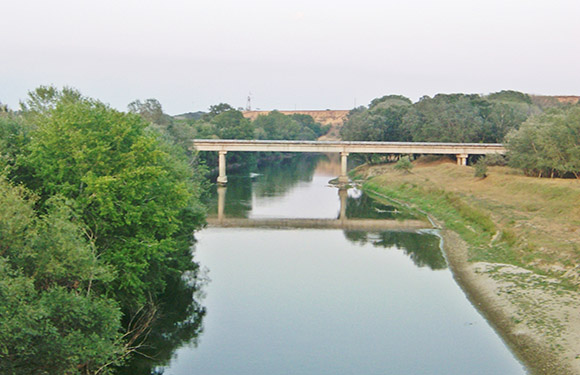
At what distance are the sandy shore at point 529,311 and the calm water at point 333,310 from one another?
627mm

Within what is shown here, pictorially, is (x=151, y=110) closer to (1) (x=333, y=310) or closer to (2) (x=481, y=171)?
(2) (x=481, y=171)

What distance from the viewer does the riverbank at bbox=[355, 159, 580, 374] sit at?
21.7 meters

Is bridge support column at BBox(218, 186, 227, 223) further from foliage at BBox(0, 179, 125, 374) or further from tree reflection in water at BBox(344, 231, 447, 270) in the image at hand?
foliage at BBox(0, 179, 125, 374)

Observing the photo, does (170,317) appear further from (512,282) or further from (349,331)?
(512,282)

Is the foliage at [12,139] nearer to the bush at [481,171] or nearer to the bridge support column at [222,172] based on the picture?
the bush at [481,171]

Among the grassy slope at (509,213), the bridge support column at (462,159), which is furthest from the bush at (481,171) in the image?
the bridge support column at (462,159)

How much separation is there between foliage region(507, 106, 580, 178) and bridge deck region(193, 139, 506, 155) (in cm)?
1659

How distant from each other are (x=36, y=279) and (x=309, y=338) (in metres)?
10.3

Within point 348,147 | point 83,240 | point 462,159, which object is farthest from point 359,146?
point 83,240

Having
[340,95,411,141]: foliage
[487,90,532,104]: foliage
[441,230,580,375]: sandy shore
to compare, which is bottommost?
[441,230,580,375]: sandy shore

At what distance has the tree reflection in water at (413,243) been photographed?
112 feet

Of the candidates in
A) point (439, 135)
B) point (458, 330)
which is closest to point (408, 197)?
point (439, 135)

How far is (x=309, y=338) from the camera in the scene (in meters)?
22.0

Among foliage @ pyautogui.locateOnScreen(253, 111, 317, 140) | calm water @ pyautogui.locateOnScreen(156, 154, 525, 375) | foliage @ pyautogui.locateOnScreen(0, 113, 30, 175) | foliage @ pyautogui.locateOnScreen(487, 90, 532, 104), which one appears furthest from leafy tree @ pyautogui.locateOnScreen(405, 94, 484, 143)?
foliage @ pyautogui.locateOnScreen(0, 113, 30, 175)
